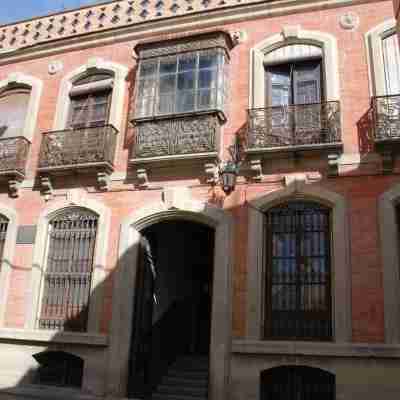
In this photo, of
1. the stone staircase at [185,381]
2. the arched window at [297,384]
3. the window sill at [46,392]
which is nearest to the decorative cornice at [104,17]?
the arched window at [297,384]

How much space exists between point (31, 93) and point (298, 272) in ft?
27.4

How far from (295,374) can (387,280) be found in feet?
7.71

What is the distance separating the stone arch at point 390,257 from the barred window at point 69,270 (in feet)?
19.6

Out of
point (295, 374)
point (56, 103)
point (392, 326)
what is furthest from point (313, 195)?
point (56, 103)

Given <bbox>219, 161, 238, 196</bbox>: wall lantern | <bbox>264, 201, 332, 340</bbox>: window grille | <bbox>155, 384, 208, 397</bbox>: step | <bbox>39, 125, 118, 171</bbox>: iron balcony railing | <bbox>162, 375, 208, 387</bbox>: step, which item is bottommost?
<bbox>155, 384, 208, 397</bbox>: step

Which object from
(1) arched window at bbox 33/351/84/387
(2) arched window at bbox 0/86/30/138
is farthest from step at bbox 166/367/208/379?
(2) arched window at bbox 0/86/30/138

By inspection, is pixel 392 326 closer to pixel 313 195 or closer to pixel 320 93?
pixel 313 195

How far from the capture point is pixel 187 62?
11.1 meters

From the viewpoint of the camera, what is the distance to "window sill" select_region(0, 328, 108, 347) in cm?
981

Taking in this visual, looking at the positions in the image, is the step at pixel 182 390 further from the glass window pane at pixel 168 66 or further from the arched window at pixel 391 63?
the arched window at pixel 391 63

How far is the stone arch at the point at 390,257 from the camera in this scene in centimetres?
827

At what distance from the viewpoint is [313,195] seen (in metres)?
9.40

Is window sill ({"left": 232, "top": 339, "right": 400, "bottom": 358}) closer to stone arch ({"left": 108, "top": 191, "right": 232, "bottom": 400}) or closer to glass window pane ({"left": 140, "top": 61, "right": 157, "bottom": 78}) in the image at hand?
stone arch ({"left": 108, "top": 191, "right": 232, "bottom": 400})

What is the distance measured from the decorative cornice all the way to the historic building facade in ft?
0.30
